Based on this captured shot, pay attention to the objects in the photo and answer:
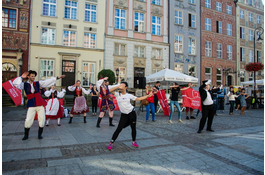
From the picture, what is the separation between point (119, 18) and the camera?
78.8 feet

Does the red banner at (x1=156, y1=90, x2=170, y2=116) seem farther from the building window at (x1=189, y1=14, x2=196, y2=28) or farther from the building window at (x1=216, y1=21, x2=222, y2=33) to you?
the building window at (x1=216, y1=21, x2=222, y2=33)

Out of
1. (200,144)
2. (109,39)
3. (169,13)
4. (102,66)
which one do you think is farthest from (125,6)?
(200,144)

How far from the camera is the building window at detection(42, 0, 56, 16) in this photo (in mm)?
21109

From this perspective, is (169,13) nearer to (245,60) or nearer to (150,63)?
(150,63)

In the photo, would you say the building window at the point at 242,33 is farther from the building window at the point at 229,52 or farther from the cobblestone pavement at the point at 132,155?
the cobblestone pavement at the point at 132,155

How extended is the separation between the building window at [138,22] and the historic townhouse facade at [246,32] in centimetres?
1764

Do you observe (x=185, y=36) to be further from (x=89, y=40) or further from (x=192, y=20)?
(x=89, y=40)

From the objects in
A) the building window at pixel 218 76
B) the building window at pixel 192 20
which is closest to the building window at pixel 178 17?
the building window at pixel 192 20

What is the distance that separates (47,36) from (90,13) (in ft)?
18.3

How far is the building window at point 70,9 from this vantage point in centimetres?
2202

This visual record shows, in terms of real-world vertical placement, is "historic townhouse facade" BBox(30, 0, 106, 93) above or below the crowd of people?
above

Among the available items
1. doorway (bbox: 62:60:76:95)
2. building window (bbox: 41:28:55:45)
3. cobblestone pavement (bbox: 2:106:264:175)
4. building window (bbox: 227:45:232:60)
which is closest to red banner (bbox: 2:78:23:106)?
cobblestone pavement (bbox: 2:106:264:175)

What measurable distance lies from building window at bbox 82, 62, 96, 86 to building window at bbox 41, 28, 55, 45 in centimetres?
420

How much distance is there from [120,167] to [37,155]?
1982mm
